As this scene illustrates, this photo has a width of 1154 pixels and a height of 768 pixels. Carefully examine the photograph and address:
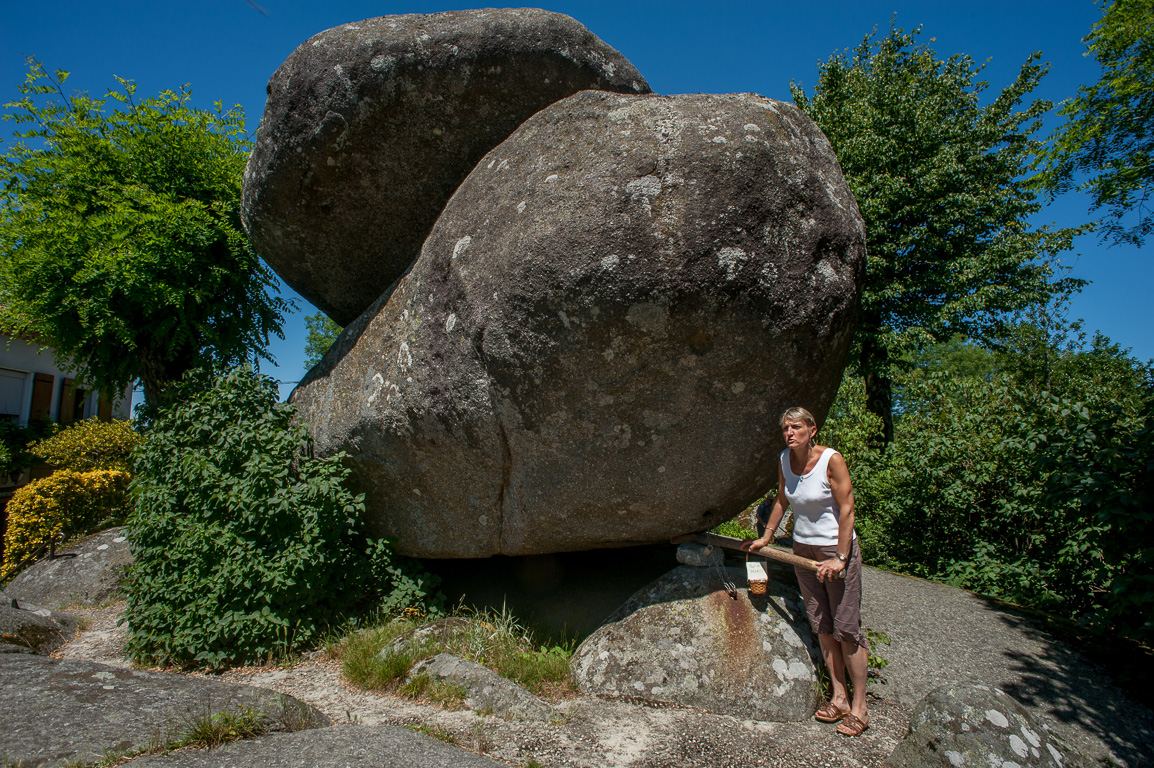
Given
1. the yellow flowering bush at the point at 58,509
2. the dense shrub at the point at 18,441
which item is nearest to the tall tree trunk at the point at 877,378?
the yellow flowering bush at the point at 58,509

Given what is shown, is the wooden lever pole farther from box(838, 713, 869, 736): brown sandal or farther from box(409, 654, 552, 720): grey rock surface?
box(409, 654, 552, 720): grey rock surface

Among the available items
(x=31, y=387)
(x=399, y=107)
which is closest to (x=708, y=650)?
(x=399, y=107)

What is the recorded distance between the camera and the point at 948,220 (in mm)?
11469

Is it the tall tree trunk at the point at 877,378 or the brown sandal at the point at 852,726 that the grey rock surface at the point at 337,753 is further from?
the tall tree trunk at the point at 877,378

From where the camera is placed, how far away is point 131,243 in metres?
6.59

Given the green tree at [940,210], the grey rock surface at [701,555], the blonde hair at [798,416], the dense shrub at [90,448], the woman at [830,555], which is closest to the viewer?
the woman at [830,555]

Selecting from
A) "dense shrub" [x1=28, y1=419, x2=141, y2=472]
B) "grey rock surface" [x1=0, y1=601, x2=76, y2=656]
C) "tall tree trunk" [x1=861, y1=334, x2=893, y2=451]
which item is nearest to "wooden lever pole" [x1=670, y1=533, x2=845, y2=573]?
"grey rock surface" [x1=0, y1=601, x2=76, y2=656]

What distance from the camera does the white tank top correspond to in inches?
135

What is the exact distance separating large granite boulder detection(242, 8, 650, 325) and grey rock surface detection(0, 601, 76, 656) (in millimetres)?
3404

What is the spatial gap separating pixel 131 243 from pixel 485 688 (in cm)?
603

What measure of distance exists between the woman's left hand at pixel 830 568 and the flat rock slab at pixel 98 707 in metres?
2.61

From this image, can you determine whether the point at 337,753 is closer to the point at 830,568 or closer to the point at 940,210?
the point at 830,568

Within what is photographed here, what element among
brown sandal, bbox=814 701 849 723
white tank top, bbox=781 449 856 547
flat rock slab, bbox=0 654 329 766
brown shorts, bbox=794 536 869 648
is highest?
white tank top, bbox=781 449 856 547

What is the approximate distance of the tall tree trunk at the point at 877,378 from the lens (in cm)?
1228
